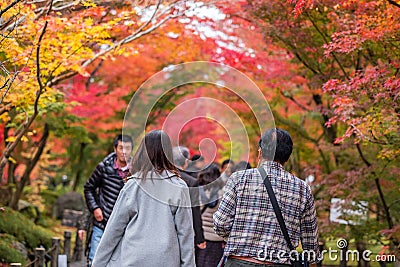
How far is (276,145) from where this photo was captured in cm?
434

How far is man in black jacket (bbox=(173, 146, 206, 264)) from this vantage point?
21.6 feet

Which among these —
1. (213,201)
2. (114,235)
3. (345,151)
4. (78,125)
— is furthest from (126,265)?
(78,125)

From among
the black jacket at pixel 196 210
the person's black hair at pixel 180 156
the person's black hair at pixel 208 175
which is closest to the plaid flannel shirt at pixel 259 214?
the black jacket at pixel 196 210

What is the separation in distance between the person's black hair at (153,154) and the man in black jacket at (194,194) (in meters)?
2.26

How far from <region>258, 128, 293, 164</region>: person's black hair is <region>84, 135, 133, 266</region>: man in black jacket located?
2.77 meters

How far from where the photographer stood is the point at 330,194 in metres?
9.67

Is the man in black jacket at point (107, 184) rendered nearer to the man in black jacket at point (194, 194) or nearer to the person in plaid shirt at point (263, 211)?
the man in black jacket at point (194, 194)

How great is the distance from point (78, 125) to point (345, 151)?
671 centimetres

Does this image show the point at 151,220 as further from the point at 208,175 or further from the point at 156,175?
the point at 208,175

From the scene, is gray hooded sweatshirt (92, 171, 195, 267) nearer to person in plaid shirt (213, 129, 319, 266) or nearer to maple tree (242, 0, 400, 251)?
person in plaid shirt (213, 129, 319, 266)

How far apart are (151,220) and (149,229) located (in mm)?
64

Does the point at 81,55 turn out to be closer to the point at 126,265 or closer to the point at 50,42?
the point at 50,42

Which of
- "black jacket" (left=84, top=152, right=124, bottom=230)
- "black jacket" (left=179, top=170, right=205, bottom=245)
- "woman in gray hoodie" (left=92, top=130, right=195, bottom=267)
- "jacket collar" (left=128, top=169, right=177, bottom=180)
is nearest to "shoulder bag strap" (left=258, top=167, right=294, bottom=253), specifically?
"woman in gray hoodie" (left=92, top=130, right=195, bottom=267)

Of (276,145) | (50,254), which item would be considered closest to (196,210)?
(276,145)
